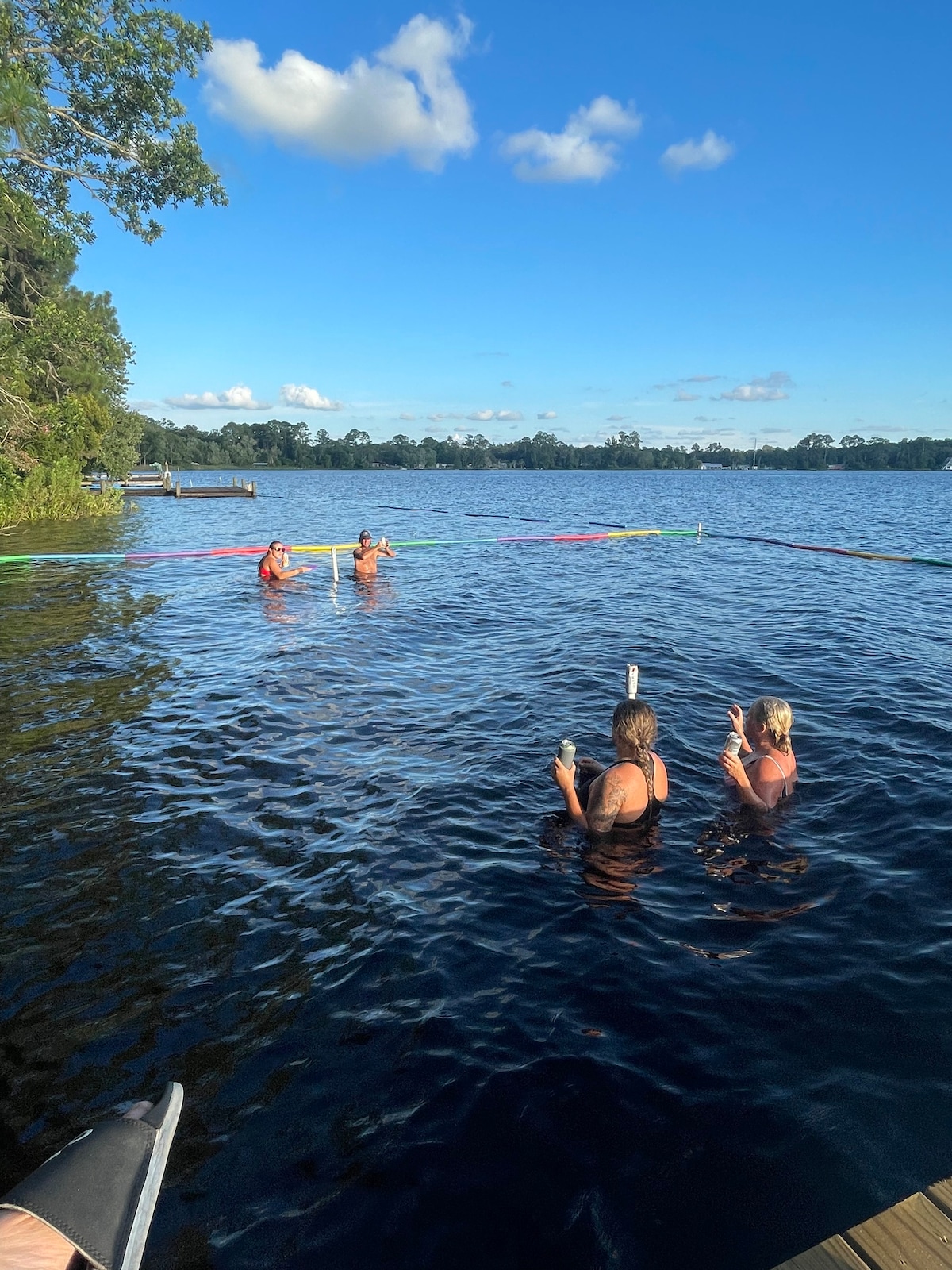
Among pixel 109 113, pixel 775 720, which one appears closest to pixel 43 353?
pixel 109 113

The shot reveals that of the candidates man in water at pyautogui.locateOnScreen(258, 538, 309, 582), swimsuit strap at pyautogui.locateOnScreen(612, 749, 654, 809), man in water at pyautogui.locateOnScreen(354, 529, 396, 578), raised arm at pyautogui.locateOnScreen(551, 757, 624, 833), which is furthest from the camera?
man in water at pyautogui.locateOnScreen(354, 529, 396, 578)

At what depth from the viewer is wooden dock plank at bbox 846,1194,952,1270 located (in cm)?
287

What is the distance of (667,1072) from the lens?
470 cm

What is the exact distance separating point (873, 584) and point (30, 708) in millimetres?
22761

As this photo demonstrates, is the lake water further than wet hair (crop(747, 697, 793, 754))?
No

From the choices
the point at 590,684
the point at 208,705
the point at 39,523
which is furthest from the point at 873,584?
the point at 39,523

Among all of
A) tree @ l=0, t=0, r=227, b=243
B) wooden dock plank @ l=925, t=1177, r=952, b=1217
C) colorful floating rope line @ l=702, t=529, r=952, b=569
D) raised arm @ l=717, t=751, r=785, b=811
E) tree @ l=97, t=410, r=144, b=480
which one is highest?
tree @ l=0, t=0, r=227, b=243

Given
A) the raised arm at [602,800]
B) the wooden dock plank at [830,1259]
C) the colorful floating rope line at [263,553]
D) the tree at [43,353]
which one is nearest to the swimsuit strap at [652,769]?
the raised arm at [602,800]

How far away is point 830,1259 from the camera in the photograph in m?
2.88

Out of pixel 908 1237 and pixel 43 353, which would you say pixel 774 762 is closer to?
pixel 908 1237

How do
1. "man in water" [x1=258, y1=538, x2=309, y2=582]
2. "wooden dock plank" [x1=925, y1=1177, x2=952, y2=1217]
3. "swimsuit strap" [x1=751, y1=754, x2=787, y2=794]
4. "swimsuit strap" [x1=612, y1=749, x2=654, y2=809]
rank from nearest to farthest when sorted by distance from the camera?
"wooden dock plank" [x1=925, y1=1177, x2=952, y2=1217] → "swimsuit strap" [x1=612, y1=749, x2=654, y2=809] → "swimsuit strap" [x1=751, y1=754, x2=787, y2=794] → "man in water" [x1=258, y1=538, x2=309, y2=582]

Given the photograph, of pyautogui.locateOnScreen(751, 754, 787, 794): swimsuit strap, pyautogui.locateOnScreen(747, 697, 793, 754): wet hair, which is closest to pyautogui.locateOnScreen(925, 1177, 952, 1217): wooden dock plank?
pyautogui.locateOnScreen(751, 754, 787, 794): swimsuit strap

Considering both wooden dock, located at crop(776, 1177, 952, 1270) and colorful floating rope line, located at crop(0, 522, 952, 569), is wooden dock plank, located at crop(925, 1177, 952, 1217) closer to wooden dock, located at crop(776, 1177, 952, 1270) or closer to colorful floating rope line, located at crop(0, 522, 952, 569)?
wooden dock, located at crop(776, 1177, 952, 1270)

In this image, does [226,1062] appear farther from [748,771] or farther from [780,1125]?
[748,771]
